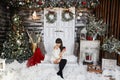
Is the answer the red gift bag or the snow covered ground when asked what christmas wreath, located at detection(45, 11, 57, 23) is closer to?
the red gift bag

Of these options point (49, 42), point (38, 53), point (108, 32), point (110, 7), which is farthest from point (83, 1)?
point (38, 53)

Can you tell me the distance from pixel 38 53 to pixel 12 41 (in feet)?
3.56

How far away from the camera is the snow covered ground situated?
5057mm

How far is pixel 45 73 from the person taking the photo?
545 centimetres

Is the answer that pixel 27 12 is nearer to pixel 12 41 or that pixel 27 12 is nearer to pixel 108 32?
pixel 12 41

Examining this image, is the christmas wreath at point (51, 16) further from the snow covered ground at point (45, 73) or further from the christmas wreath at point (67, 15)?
the snow covered ground at point (45, 73)

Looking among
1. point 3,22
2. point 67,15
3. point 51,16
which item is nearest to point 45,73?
point 51,16

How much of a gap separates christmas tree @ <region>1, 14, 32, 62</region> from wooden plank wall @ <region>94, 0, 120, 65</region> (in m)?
2.54

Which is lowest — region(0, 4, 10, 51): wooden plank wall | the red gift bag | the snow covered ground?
the snow covered ground

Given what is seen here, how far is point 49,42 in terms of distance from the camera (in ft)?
25.7

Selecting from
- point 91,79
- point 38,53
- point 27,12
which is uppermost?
point 27,12

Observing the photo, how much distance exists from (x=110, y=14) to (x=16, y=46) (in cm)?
330

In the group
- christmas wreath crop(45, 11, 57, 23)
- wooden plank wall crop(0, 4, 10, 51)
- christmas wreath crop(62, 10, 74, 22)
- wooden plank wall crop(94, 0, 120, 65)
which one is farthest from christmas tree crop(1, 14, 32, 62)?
wooden plank wall crop(94, 0, 120, 65)

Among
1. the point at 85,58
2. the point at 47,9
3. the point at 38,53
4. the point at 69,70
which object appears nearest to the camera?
the point at 69,70
